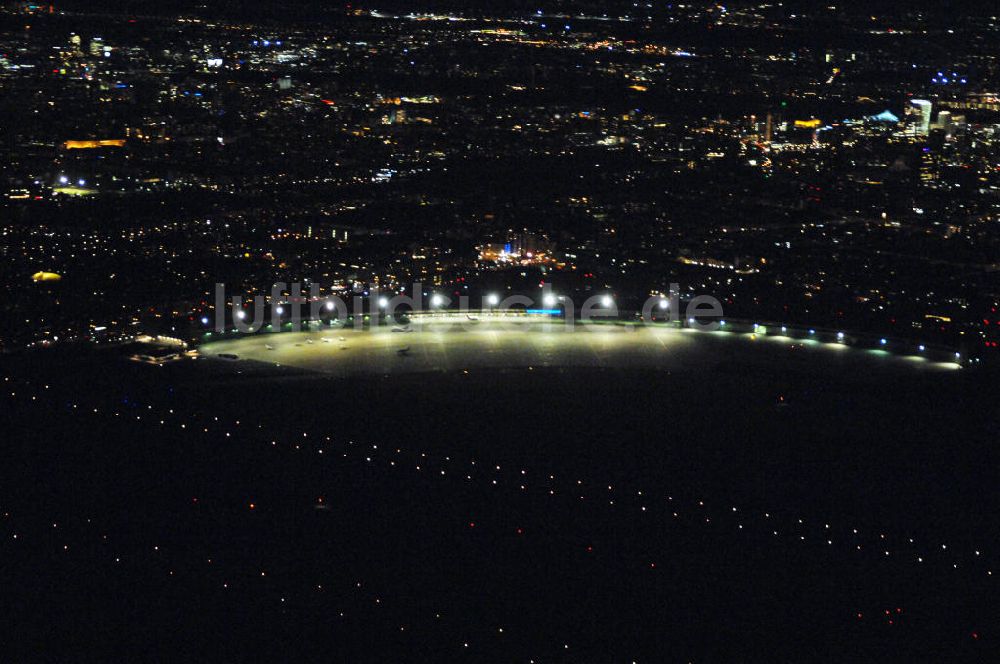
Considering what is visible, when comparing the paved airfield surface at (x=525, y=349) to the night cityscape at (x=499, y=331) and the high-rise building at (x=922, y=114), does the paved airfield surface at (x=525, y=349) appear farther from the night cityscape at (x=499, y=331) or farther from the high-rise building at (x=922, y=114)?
the high-rise building at (x=922, y=114)

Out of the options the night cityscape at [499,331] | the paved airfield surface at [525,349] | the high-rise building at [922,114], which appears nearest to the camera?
the night cityscape at [499,331]

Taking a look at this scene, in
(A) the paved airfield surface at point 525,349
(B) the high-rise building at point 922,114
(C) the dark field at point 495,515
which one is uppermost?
(B) the high-rise building at point 922,114

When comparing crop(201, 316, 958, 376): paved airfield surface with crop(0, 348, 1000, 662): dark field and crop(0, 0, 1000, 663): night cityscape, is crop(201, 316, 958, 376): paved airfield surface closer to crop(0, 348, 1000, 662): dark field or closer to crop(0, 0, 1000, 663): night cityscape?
crop(0, 0, 1000, 663): night cityscape

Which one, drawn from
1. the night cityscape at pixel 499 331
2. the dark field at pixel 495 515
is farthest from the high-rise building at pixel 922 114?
the dark field at pixel 495 515

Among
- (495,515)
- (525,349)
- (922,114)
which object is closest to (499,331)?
(525,349)

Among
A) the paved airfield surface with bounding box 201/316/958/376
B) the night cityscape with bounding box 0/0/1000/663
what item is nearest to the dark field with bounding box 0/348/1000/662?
the night cityscape with bounding box 0/0/1000/663

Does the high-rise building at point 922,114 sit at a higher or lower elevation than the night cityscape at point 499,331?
higher

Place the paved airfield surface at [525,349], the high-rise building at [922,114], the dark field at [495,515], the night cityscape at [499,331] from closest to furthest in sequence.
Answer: the dark field at [495,515] → the night cityscape at [499,331] → the paved airfield surface at [525,349] → the high-rise building at [922,114]
